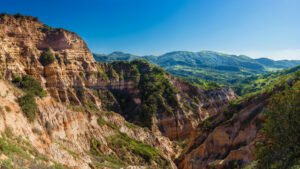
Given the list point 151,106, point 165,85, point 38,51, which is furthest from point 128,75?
point 38,51

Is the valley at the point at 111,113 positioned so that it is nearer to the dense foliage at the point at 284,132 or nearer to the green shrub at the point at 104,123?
the dense foliage at the point at 284,132

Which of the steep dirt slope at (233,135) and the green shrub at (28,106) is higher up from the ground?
the green shrub at (28,106)

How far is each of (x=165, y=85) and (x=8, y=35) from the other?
5771 centimetres

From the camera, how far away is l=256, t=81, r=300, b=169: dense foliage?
10406 mm

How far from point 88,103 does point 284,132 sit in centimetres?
5864

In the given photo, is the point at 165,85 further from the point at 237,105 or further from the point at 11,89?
the point at 11,89

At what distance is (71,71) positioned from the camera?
A: 63469 millimetres

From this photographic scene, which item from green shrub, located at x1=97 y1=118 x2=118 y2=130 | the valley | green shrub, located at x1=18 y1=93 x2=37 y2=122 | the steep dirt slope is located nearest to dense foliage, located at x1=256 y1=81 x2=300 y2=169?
the valley

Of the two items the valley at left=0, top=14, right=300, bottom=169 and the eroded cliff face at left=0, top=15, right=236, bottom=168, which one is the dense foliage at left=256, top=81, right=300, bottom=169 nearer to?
the valley at left=0, top=14, right=300, bottom=169

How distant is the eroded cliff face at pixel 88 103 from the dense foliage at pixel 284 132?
19452 mm

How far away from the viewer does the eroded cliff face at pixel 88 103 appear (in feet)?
75.2

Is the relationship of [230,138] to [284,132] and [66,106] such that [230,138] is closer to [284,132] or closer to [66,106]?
[284,132]

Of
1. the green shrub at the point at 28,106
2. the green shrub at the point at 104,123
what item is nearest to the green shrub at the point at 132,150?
the green shrub at the point at 104,123

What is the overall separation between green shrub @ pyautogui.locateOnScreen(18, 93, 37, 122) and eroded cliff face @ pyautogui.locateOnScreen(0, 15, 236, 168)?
0.76 m
